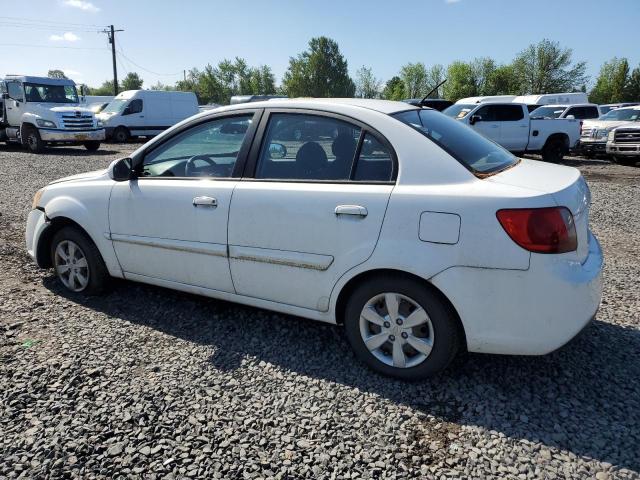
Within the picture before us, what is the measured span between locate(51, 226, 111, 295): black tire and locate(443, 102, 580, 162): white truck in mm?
13704

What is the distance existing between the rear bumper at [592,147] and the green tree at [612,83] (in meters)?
52.9

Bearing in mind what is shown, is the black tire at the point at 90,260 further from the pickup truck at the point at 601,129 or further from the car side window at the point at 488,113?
the pickup truck at the point at 601,129

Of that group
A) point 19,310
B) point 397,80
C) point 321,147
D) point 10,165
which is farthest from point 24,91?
point 397,80

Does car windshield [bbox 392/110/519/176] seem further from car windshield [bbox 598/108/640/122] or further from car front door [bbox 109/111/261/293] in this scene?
car windshield [bbox 598/108/640/122]

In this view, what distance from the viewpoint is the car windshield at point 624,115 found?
16456 millimetres

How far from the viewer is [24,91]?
17.6m

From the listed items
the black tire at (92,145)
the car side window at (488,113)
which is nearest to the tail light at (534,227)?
the car side window at (488,113)

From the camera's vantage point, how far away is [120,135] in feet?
75.4

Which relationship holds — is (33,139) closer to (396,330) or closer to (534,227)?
(396,330)

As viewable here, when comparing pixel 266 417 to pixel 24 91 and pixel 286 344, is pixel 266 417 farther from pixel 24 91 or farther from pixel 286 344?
pixel 24 91

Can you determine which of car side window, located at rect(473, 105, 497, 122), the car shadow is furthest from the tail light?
car side window, located at rect(473, 105, 497, 122)

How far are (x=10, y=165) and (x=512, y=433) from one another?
15.8 meters

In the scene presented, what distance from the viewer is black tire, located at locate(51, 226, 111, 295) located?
4.07 metres

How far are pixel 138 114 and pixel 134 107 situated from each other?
353 millimetres
